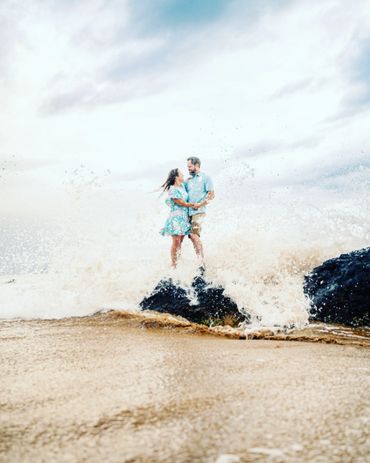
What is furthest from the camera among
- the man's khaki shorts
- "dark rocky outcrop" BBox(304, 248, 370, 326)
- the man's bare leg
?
the man's khaki shorts

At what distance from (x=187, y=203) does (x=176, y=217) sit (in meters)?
0.32

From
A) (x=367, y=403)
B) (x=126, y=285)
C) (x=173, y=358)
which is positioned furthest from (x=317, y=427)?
(x=126, y=285)

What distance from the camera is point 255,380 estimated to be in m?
2.40

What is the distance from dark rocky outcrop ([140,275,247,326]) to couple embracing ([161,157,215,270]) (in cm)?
94

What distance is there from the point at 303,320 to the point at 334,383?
3.32 meters

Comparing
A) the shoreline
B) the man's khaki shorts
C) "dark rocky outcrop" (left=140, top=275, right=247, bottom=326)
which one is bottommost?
the shoreline

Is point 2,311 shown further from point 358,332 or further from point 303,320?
point 358,332

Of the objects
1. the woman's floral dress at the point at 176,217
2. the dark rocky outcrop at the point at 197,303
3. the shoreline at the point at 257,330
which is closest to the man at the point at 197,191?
the woman's floral dress at the point at 176,217

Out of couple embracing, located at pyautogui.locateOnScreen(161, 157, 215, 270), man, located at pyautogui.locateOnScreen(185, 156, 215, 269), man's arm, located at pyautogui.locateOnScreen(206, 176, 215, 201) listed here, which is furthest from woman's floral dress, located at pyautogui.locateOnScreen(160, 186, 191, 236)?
man's arm, located at pyautogui.locateOnScreen(206, 176, 215, 201)

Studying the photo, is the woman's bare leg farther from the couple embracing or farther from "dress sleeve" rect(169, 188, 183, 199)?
"dress sleeve" rect(169, 188, 183, 199)

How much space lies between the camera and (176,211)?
7.71 m

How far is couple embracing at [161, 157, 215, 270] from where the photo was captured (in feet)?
25.0

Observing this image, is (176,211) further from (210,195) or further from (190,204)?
(210,195)

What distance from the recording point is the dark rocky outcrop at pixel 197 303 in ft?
19.8
